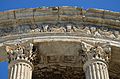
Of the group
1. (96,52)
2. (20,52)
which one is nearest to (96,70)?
(96,52)

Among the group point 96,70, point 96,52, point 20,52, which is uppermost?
point 20,52

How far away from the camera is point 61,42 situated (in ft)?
71.9

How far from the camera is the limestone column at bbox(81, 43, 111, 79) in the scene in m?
19.5

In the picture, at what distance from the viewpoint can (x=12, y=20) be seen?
2341cm

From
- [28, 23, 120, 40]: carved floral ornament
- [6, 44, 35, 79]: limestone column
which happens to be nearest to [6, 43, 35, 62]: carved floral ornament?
[6, 44, 35, 79]: limestone column

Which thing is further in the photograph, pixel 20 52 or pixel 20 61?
pixel 20 52

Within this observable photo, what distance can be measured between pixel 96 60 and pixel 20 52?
3.74 m

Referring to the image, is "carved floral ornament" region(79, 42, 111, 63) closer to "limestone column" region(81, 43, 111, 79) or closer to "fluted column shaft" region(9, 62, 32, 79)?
"limestone column" region(81, 43, 111, 79)

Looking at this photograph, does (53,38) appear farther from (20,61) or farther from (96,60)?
(96,60)

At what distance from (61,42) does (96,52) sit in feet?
6.78

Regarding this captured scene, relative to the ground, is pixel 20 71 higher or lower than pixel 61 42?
lower

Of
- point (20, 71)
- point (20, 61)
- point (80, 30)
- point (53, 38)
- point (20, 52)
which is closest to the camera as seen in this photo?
point (20, 71)

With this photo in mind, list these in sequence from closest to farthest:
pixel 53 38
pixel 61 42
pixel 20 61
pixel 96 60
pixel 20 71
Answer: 1. pixel 20 71
2. pixel 20 61
3. pixel 96 60
4. pixel 61 42
5. pixel 53 38

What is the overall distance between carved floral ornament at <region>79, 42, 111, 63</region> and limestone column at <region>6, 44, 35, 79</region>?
8.38ft
